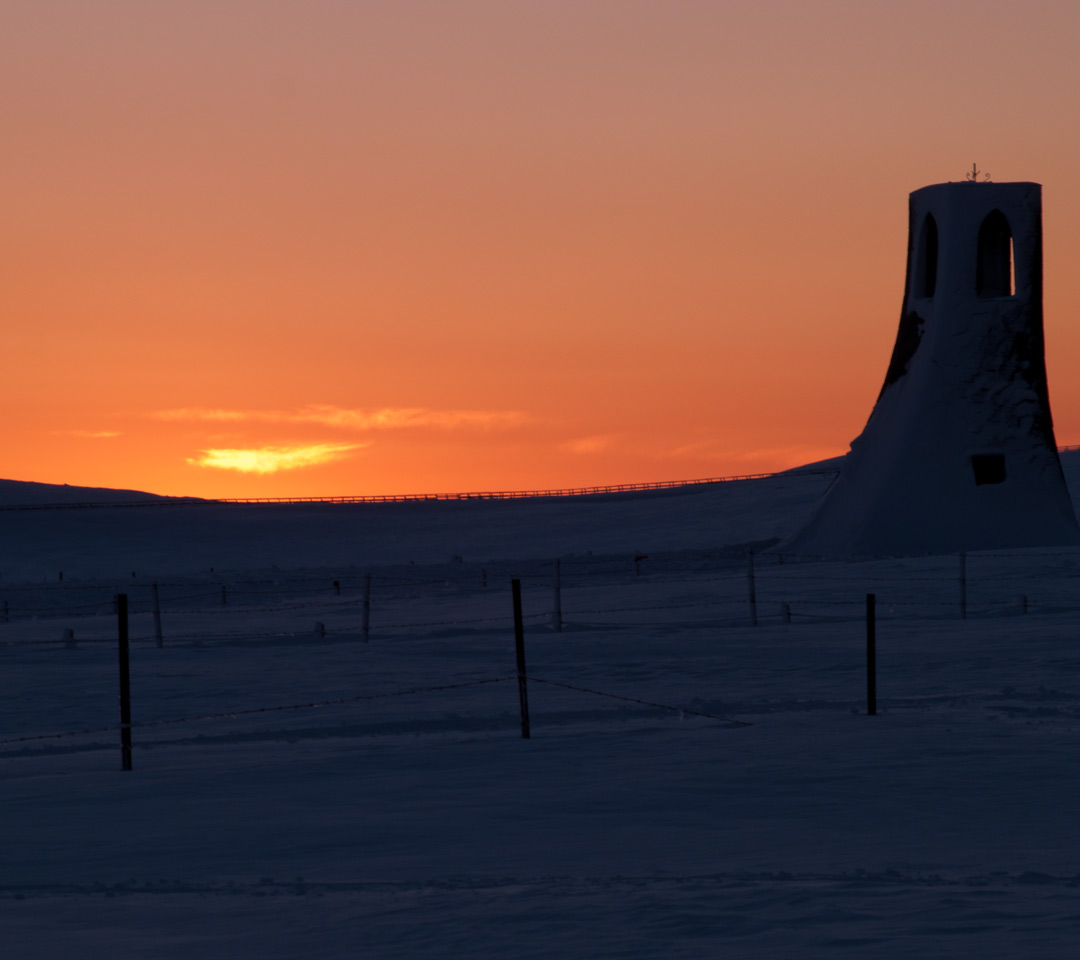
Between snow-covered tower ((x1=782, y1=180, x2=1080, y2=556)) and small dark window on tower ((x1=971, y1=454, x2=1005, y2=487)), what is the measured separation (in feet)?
0.08

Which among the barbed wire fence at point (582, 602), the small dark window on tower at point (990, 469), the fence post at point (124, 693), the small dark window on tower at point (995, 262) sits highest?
the small dark window on tower at point (995, 262)

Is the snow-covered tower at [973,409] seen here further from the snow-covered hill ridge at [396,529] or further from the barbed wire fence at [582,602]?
the snow-covered hill ridge at [396,529]

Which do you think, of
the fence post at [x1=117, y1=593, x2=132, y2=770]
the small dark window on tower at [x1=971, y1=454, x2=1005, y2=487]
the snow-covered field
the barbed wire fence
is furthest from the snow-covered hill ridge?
the fence post at [x1=117, y1=593, x2=132, y2=770]

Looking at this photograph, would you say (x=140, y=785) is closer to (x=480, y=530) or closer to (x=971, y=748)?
(x=971, y=748)

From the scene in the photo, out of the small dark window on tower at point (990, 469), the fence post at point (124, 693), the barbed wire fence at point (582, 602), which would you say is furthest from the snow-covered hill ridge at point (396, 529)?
the fence post at point (124, 693)

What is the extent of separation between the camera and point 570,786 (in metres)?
11.7

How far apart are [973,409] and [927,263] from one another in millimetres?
4015

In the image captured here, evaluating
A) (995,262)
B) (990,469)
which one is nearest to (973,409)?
(990,469)

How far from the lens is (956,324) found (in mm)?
37344

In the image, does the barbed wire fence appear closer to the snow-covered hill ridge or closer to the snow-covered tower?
the snow-covered tower

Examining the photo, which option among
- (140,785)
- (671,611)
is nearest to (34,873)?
(140,785)

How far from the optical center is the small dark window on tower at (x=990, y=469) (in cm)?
3781

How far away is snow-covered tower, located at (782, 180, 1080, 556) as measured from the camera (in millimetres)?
37156

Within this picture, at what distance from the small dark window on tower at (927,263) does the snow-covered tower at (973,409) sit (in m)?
0.09
